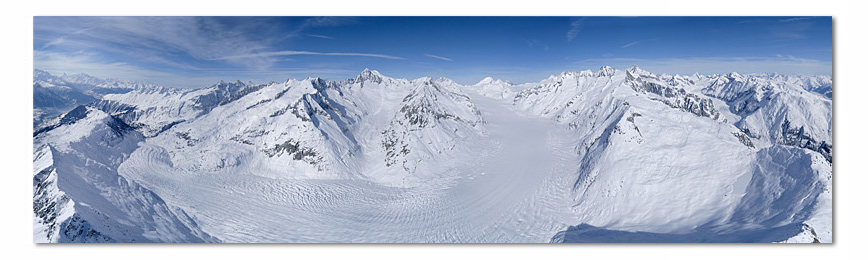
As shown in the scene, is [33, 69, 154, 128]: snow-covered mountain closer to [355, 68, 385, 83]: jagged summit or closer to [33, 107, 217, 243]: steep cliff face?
[33, 107, 217, 243]: steep cliff face

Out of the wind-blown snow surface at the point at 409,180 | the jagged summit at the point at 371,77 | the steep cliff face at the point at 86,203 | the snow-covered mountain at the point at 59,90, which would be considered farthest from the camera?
the jagged summit at the point at 371,77

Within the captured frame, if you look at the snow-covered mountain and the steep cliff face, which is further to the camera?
the snow-covered mountain

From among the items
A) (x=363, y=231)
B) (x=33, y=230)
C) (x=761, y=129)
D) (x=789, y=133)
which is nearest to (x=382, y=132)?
(x=363, y=231)

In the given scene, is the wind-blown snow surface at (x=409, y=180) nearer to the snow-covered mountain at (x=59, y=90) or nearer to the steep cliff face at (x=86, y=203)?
the steep cliff face at (x=86, y=203)

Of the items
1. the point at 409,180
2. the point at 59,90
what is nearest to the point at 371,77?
the point at 409,180

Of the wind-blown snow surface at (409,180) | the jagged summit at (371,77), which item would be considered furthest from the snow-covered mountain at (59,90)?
the jagged summit at (371,77)

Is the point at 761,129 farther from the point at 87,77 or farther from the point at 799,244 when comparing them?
the point at 87,77

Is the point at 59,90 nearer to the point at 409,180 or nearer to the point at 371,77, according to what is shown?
the point at 409,180

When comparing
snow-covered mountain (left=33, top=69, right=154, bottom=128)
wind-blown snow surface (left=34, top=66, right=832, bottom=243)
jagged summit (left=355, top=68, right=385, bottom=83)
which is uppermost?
jagged summit (left=355, top=68, right=385, bottom=83)

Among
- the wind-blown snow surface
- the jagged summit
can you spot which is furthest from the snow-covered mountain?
the jagged summit
